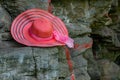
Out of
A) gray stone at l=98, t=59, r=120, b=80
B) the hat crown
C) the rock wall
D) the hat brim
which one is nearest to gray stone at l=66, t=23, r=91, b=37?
the rock wall

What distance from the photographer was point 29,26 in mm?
5090

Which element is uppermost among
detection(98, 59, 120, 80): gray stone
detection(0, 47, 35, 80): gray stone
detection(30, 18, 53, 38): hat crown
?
detection(30, 18, 53, 38): hat crown

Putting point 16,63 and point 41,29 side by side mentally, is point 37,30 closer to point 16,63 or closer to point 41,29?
point 41,29

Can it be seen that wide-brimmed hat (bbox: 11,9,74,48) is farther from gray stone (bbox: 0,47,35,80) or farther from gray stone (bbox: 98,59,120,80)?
gray stone (bbox: 98,59,120,80)

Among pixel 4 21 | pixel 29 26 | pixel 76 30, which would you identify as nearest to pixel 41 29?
pixel 29 26

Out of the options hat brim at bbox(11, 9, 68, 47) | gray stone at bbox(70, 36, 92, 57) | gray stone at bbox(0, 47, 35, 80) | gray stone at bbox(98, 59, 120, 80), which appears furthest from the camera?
gray stone at bbox(98, 59, 120, 80)

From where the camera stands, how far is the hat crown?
16.2 feet

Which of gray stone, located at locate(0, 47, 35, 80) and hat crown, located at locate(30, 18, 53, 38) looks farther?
hat crown, located at locate(30, 18, 53, 38)

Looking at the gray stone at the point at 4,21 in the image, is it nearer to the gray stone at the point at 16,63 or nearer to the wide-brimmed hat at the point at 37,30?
the wide-brimmed hat at the point at 37,30

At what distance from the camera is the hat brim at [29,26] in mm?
4879

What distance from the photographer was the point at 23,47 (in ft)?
15.7

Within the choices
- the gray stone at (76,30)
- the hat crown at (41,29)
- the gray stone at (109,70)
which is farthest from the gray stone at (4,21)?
the gray stone at (109,70)

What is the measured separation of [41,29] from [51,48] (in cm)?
33

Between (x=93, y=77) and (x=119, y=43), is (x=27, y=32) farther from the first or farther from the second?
(x=119, y=43)
